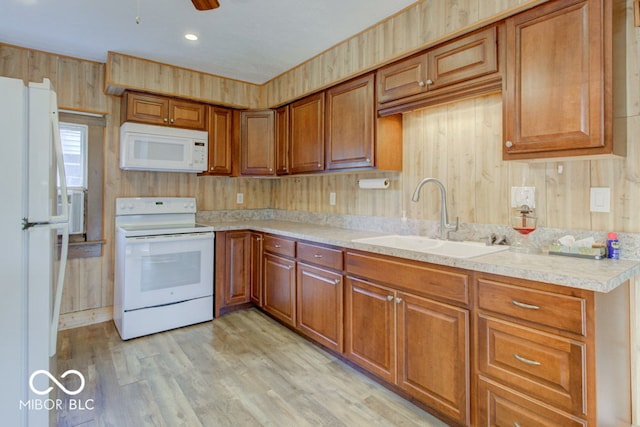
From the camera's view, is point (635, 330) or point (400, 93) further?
point (400, 93)

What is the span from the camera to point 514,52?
1696 millimetres

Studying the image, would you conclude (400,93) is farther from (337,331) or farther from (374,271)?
(337,331)

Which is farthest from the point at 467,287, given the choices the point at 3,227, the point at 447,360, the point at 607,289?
the point at 3,227

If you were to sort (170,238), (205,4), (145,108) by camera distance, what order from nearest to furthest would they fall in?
(205,4) < (170,238) < (145,108)

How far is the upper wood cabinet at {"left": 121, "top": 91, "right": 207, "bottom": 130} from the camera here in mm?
3043

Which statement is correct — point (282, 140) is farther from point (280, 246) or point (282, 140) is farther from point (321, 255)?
point (321, 255)

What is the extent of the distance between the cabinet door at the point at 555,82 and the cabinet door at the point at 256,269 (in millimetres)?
2302

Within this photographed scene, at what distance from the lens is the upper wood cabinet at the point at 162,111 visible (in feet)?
9.98

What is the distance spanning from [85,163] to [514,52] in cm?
346

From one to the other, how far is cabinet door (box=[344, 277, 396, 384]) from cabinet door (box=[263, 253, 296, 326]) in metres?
0.68

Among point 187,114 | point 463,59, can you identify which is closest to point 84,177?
point 187,114

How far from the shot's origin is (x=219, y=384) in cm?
217

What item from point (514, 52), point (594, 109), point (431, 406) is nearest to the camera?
point (594, 109)

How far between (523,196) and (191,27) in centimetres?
251
